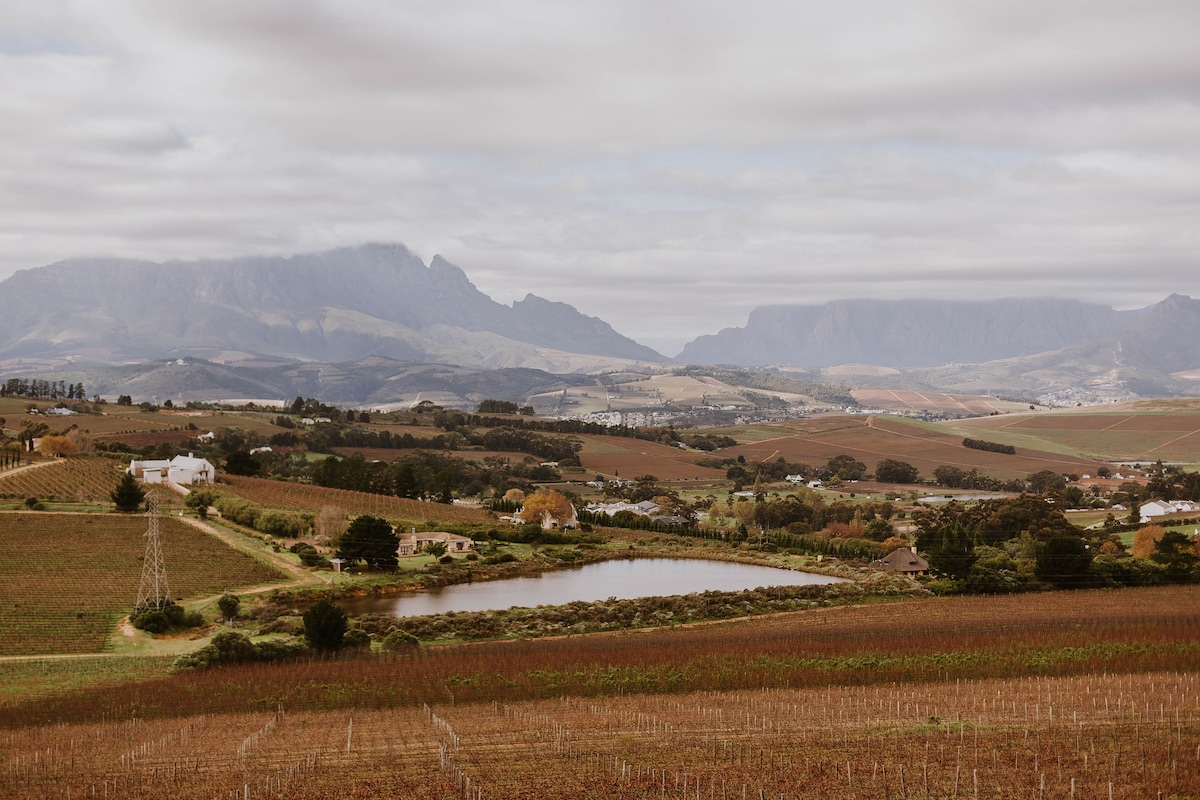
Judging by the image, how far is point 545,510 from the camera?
85.1m

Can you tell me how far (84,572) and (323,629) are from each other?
62.6 feet

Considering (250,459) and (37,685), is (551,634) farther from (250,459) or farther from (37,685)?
(250,459)

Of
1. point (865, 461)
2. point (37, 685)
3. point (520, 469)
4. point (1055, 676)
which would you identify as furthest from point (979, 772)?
point (865, 461)

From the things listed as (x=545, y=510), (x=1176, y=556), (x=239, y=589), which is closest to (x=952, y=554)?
(x=1176, y=556)

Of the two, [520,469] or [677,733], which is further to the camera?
[520,469]

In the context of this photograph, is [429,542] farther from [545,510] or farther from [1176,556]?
[1176,556]

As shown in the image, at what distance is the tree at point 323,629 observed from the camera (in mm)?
39312

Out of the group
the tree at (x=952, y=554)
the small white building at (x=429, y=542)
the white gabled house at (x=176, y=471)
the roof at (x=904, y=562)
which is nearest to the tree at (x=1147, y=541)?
the tree at (x=952, y=554)

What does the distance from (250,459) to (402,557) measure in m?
32.5

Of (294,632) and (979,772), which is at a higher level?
(979,772)

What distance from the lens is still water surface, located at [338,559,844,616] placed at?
53.3m

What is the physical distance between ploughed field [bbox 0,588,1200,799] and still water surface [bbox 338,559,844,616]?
36.8 feet

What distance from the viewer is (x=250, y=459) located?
3698 inches

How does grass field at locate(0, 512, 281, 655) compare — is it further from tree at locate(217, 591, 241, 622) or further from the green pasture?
tree at locate(217, 591, 241, 622)
